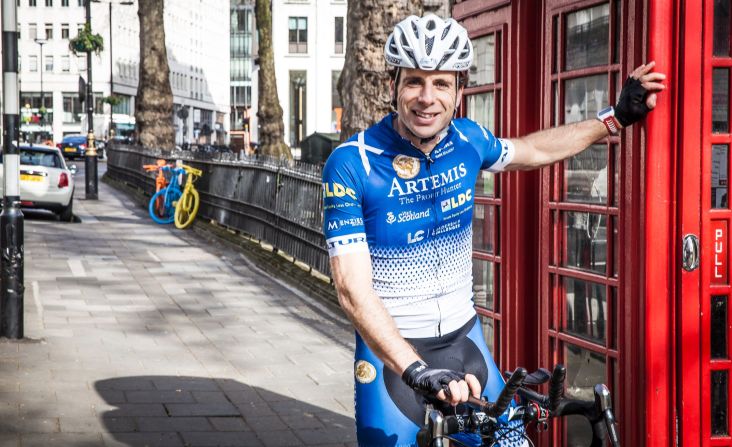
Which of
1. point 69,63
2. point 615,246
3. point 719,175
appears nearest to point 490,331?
point 615,246

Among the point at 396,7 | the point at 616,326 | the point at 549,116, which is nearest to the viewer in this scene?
the point at 616,326

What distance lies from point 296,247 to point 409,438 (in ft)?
35.9

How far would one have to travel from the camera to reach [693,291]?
14.3 ft

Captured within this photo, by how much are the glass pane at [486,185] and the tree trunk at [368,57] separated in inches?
205

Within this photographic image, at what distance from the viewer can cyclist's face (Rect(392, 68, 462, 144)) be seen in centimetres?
355

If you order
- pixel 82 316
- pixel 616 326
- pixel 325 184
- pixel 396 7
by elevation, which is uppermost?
pixel 396 7

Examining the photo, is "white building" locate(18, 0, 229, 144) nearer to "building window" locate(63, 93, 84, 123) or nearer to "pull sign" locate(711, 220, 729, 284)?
"building window" locate(63, 93, 84, 123)

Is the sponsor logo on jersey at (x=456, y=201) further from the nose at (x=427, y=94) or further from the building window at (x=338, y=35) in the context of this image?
the building window at (x=338, y=35)

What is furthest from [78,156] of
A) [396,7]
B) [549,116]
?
[549,116]

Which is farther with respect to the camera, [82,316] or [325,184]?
[82,316]

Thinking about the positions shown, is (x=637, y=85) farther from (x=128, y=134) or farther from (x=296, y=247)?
(x=128, y=134)

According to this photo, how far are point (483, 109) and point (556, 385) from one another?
3132 mm

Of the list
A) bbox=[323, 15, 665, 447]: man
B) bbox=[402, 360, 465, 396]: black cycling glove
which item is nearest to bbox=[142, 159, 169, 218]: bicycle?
bbox=[323, 15, 665, 447]: man

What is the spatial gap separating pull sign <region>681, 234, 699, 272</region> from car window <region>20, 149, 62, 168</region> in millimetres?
19974
